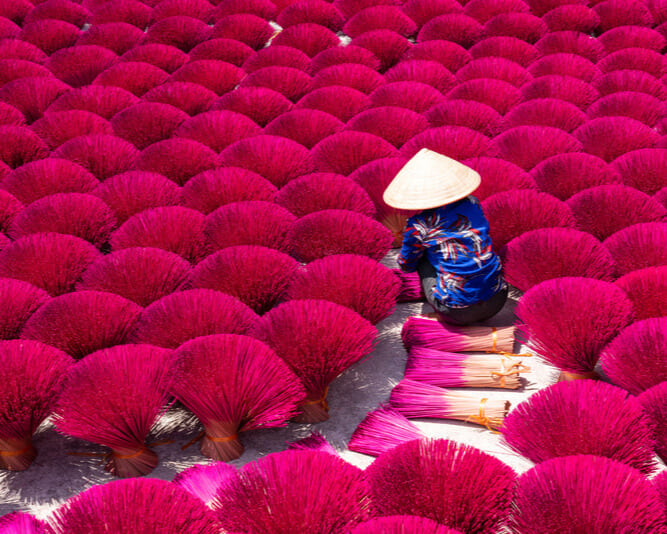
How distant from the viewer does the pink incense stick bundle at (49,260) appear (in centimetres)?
184

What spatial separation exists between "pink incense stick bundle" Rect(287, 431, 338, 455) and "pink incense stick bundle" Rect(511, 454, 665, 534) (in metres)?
0.38

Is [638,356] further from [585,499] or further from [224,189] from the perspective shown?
[224,189]

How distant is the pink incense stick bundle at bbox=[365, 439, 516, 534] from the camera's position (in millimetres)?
1228

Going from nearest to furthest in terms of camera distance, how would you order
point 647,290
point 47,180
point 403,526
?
point 403,526
point 647,290
point 47,180

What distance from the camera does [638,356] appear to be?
1.50 m

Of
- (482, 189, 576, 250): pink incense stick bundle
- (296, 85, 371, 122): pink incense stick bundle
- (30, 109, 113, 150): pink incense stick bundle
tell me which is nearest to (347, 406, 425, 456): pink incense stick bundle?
(482, 189, 576, 250): pink incense stick bundle

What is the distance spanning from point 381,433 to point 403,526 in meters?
0.38

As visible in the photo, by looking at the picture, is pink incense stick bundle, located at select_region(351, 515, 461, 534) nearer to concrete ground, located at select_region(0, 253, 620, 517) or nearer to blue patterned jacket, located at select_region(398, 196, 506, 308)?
concrete ground, located at select_region(0, 253, 620, 517)

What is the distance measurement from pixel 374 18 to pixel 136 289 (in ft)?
5.80

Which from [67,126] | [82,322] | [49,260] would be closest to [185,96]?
[67,126]

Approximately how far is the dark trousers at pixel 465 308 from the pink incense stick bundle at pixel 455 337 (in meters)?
0.02

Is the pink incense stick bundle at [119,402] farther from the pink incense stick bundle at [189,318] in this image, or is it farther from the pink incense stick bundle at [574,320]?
the pink incense stick bundle at [574,320]

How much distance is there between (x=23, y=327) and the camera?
1.69 m

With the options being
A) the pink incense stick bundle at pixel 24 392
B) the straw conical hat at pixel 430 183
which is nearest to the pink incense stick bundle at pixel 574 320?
the straw conical hat at pixel 430 183
